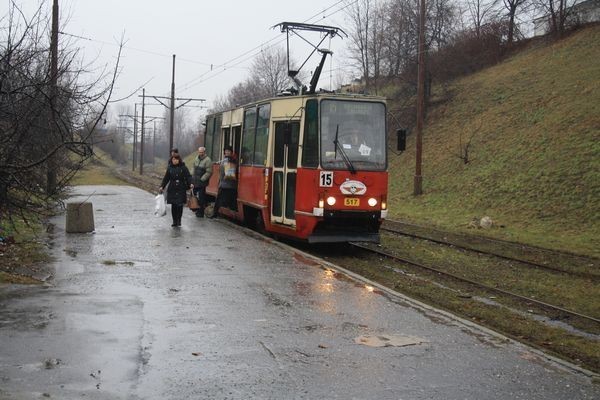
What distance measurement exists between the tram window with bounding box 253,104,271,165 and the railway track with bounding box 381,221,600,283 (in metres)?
4.78

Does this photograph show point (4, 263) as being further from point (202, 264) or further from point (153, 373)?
point (153, 373)

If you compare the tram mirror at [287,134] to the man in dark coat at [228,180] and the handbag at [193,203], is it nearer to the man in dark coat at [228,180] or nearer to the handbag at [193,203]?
the man in dark coat at [228,180]

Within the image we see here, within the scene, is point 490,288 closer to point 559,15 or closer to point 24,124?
point 24,124

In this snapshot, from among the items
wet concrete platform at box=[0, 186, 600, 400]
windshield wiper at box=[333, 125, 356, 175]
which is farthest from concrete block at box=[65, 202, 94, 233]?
windshield wiper at box=[333, 125, 356, 175]

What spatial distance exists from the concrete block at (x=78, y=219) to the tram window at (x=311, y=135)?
4842 mm

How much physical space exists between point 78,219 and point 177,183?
251 cm

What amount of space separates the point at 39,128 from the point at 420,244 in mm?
9308

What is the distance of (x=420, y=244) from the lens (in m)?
15.7

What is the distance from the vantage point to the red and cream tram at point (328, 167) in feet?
41.6

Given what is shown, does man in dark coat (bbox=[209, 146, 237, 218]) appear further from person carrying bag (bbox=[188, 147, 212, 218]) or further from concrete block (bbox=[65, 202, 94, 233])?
concrete block (bbox=[65, 202, 94, 233])

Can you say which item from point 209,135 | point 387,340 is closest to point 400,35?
point 209,135

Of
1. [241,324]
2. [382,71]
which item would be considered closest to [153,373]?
[241,324]

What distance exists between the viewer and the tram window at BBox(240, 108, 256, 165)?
1568cm

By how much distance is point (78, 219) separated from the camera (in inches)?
542
